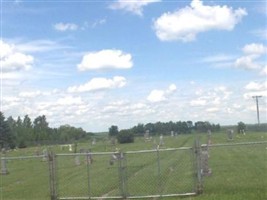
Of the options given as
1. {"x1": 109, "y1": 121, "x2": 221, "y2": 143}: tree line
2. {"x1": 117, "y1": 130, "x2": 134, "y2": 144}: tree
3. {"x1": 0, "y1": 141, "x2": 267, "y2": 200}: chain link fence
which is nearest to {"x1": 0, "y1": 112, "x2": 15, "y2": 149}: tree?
{"x1": 109, "y1": 121, "x2": 221, "y2": 143}: tree line

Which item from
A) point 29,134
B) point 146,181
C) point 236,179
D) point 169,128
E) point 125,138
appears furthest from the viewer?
point 169,128

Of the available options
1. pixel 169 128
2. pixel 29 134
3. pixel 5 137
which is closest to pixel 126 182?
pixel 5 137

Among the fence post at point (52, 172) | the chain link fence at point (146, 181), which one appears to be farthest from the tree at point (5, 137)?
the fence post at point (52, 172)

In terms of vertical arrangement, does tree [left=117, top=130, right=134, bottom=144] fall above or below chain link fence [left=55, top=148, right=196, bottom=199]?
above

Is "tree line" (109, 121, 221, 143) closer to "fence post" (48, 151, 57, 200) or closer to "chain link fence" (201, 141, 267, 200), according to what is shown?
"chain link fence" (201, 141, 267, 200)

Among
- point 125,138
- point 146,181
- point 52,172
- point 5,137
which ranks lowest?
point 146,181

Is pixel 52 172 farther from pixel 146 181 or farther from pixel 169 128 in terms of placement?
pixel 169 128

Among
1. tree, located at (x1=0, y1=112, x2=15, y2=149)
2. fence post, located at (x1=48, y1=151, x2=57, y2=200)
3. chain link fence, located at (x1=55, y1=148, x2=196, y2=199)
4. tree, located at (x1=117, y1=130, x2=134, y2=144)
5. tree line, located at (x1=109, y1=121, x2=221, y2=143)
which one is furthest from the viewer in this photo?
tree line, located at (x1=109, y1=121, x2=221, y2=143)

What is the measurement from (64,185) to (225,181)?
708cm

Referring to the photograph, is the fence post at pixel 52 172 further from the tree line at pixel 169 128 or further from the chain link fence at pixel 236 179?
the tree line at pixel 169 128

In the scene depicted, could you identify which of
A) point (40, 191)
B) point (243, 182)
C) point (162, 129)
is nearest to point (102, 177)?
point (40, 191)

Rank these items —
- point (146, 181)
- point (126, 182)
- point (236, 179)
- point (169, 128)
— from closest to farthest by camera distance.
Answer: point (236, 179)
point (126, 182)
point (146, 181)
point (169, 128)

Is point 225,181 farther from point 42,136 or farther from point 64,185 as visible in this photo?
point 42,136

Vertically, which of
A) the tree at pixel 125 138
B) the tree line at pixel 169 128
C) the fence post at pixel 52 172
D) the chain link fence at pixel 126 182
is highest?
the tree line at pixel 169 128
